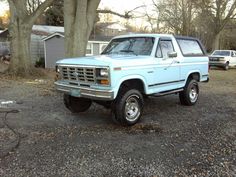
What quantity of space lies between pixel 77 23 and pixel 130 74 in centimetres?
617

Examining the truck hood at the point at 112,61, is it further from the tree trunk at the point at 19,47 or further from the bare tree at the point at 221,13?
the bare tree at the point at 221,13

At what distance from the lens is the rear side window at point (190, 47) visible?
793cm

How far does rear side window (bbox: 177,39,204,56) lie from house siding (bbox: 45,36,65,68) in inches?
650

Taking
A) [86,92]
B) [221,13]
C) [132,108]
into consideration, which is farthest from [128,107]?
[221,13]

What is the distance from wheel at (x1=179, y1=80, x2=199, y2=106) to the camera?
26.5 ft

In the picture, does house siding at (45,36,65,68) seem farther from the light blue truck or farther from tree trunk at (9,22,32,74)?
the light blue truck

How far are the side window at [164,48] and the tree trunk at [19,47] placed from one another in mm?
10017

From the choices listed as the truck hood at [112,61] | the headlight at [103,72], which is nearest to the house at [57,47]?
the truck hood at [112,61]

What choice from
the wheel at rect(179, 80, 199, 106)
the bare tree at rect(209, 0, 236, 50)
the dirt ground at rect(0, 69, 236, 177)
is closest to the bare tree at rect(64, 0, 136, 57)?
the dirt ground at rect(0, 69, 236, 177)

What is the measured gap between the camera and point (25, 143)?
16.2 feet

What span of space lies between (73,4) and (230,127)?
777cm

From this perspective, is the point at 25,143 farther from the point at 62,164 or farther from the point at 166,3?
the point at 166,3

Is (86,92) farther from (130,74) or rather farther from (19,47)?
(19,47)

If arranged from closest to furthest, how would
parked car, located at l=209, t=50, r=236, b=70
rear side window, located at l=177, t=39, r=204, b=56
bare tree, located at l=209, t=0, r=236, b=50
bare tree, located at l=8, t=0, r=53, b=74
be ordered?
rear side window, located at l=177, t=39, r=204, b=56 < bare tree, located at l=8, t=0, r=53, b=74 < parked car, located at l=209, t=50, r=236, b=70 < bare tree, located at l=209, t=0, r=236, b=50
